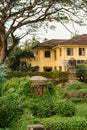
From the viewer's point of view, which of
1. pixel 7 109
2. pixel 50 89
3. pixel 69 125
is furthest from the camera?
pixel 50 89

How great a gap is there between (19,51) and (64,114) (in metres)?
35.8

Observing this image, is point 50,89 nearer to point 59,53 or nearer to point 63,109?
point 63,109

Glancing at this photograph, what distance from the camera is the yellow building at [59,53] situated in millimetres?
48938

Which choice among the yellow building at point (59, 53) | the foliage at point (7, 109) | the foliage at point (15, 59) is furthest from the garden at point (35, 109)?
the yellow building at point (59, 53)

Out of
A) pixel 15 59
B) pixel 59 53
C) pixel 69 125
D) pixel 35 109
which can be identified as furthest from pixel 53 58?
pixel 69 125

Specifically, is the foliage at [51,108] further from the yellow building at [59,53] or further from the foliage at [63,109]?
the yellow building at [59,53]

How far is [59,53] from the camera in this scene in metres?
50.7

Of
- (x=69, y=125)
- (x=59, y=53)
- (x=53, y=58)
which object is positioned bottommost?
(x=53, y=58)

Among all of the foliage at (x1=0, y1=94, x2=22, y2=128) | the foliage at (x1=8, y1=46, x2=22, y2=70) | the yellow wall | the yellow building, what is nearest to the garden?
the foliage at (x1=0, y1=94, x2=22, y2=128)

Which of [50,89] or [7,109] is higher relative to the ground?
[7,109]

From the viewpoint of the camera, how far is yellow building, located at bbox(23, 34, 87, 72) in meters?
48.9

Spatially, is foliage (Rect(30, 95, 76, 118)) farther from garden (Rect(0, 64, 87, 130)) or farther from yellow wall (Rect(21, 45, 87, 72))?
yellow wall (Rect(21, 45, 87, 72))

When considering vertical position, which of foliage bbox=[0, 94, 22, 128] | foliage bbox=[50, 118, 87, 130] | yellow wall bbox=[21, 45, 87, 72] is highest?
foliage bbox=[0, 94, 22, 128]

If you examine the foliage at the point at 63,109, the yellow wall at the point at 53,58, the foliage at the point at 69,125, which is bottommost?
the yellow wall at the point at 53,58
